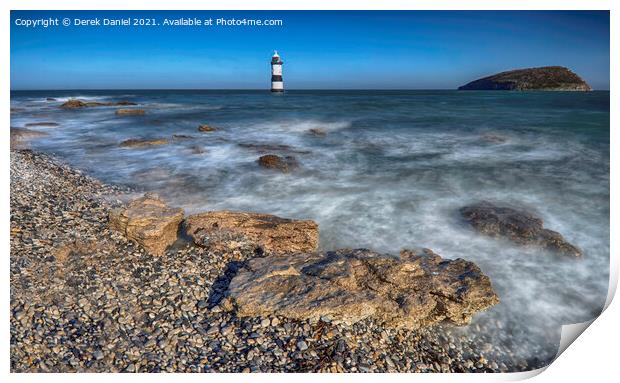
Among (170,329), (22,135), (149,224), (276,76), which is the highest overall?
(276,76)

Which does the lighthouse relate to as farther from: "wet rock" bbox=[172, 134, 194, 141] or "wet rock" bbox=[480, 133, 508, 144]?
"wet rock" bbox=[480, 133, 508, 144]

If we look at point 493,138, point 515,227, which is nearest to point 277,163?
point 515,227

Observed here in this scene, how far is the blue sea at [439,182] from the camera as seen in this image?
14.4 feet

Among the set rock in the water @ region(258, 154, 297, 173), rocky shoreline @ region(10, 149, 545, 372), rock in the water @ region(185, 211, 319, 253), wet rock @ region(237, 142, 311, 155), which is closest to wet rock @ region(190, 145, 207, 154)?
wet rock @ region(237, 142, 311, 155)

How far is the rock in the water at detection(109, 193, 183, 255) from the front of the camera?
15.2 feet

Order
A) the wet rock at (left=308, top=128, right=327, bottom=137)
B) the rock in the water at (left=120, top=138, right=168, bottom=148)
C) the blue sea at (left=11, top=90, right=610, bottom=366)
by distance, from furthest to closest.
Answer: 1. the wet rock at (left=308, top=128, right=327, bottom=137)
2. the rock in the water at (left=120, top=138, right=168, bottom=148)
3. the blue sea at (left=11, top=90, right=610, bottom=366)

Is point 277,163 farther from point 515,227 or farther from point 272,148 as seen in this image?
point 515,227

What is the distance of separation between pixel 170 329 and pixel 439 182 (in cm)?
578

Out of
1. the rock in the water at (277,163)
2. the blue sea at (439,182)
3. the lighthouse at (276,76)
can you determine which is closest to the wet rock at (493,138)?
the blue sea at (439,182)

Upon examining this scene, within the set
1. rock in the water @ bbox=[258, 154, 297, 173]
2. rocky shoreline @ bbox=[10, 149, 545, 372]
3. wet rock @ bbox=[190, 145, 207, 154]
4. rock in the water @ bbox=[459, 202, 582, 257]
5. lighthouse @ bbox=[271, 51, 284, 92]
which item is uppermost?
lighthouse @ bbox=[271, 51, 284, 92]

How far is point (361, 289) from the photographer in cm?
373

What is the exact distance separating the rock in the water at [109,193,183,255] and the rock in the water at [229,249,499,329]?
132 cm

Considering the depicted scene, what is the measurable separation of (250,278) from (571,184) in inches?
243

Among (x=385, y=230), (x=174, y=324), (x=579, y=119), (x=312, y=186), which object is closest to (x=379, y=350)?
(x=174, y=324)
